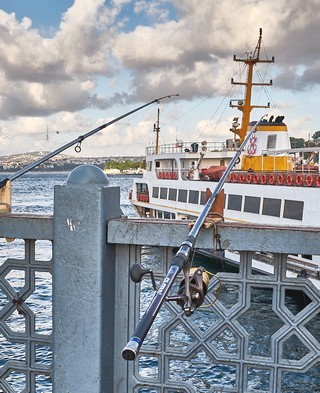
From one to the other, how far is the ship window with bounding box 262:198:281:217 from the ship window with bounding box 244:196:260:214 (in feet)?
1.56

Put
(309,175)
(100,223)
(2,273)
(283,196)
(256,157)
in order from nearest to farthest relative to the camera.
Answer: (100,223) < (2,273) < (309,175) < (283,196) < (256,157)

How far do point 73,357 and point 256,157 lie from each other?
2491 centimetres

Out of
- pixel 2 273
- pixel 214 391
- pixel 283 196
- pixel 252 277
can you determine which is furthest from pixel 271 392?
pixel 283 196

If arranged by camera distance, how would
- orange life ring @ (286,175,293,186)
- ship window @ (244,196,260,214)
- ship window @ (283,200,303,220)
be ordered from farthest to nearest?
→ ship window @ (244,196,260,214) → orange life ring @ (286,175,293,186) → ship window @ (283,200,303,220)

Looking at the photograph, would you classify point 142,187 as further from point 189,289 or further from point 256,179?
point 189,289

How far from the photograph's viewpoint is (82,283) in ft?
11.6

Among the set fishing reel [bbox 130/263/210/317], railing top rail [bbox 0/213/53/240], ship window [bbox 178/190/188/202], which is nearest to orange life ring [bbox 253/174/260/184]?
ship window [bbox 178/190/188/202]

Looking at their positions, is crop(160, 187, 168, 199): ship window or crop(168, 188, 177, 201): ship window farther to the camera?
crop(160, 187, 168, 199): ship window

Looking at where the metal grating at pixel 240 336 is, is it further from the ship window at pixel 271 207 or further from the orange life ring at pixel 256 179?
the orange life ring at pixel 256 179

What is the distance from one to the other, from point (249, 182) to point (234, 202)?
1241 mm

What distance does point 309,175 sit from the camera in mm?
A: 18453

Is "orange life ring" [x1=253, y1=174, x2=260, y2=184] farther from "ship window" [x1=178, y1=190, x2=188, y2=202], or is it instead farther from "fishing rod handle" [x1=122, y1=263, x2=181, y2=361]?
"fishing rod handle" [x1=122, y1=263, x2=181, y2=361]

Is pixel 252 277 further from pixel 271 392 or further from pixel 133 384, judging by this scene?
pixel 133 384

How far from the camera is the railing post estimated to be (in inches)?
138
